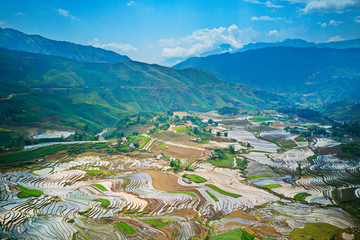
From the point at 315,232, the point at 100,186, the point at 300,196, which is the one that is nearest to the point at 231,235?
the point at 315,232

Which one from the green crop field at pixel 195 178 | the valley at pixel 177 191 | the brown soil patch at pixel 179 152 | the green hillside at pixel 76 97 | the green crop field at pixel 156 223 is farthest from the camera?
the green hillside at pixel 76 97

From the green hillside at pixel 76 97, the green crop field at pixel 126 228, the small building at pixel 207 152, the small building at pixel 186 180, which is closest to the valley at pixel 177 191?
the green crop field at pixel 126 228

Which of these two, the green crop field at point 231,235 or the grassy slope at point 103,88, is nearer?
the green crop field at point 231,235

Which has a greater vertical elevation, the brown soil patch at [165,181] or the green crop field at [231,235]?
the green crop field at [231,235]

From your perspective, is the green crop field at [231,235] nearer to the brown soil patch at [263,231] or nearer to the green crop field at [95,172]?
the brown soil patch at [263,231]

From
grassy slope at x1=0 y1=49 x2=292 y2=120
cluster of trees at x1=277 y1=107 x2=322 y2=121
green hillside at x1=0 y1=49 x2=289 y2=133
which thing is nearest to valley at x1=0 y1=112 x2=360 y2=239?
green hillside at x1=0 y1=49 x2=289 y2=133

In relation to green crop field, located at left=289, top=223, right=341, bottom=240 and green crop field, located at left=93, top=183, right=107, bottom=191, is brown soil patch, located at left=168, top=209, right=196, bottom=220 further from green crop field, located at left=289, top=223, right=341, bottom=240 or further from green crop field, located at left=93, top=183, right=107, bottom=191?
green crop field, located at left=93, top=183, right=107, bottom=191

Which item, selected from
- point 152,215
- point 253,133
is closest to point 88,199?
point 152,215
